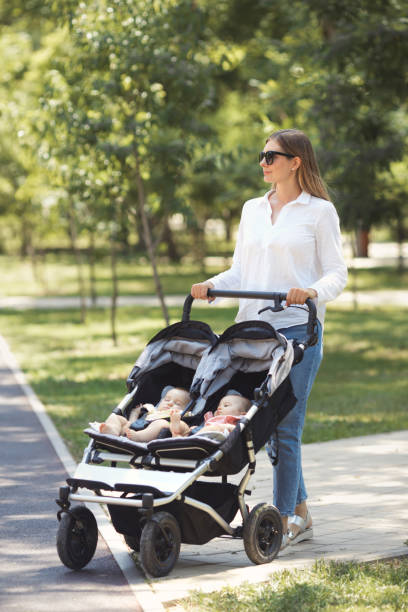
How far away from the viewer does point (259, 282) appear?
18.4 feet

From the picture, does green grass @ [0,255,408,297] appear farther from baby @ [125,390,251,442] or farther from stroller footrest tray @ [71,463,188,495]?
stroller footrest tray @ [71,463,188,495]

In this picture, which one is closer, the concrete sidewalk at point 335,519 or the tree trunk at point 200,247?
the concrete sidewalk at point 335,519

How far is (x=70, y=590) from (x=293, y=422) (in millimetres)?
1448

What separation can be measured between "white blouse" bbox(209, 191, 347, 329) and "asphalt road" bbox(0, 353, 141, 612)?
63.2 inches

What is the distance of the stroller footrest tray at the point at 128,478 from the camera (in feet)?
16.2

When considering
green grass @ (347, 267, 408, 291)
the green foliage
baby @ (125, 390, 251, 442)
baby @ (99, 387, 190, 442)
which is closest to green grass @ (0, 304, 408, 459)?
the green foliage

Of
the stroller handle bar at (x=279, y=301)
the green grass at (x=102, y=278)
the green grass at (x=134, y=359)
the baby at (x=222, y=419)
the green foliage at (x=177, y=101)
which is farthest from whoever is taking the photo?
the green grass at (x=102, y=278)

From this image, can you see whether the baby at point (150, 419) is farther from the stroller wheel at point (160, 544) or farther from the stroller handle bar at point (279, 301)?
the stroller handle bar at point (279, 301)

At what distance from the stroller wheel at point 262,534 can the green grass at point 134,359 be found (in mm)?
3418

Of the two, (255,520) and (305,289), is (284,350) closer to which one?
(305,289)

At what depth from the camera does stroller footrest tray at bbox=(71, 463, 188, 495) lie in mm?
4930

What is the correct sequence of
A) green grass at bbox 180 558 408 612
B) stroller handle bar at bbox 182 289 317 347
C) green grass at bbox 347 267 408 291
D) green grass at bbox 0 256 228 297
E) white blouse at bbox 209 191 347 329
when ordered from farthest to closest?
green grass at bbox 347 267 408 291, green grass at bbox 0 256 228 297, white blouse at bbox 209 191 347 329, stroller handle bar at bbox 182 289 317 347, green grass at bbox 180 558 408 612

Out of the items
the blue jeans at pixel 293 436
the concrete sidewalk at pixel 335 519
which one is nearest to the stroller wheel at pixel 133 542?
the concrete sidewalk at pixel 335 519

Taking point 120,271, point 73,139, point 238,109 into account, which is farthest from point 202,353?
point 120,271
